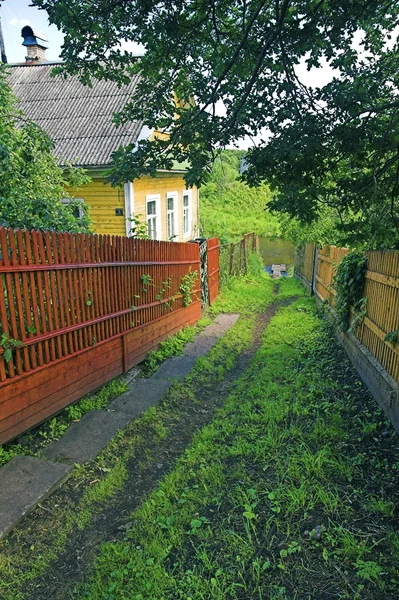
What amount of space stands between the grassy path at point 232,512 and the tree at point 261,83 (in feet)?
7.42

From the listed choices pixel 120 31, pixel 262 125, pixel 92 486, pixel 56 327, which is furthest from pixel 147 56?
pixel 92 486

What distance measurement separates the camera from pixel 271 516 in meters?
2.69

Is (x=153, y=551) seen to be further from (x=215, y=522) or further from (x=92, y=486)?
(x=92, y=486)

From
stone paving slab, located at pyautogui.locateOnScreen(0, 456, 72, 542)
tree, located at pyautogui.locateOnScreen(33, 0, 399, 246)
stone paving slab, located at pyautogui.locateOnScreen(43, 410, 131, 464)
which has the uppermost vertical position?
tree, located at pyautogui.locateOnScreen(33, 0, 399, 246)

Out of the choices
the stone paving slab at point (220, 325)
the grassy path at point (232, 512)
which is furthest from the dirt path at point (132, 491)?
the stone paving slab at point (220, 325)

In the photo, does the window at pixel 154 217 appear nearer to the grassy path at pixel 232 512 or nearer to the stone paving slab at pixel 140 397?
the stone paving slab at pixel 140 397

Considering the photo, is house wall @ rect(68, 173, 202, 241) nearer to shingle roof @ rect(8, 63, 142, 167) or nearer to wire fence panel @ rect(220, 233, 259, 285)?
shingle roof @ rect(8, 63, 142, 167)

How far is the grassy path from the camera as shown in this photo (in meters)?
2.28

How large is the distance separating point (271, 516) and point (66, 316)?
9.26 ft

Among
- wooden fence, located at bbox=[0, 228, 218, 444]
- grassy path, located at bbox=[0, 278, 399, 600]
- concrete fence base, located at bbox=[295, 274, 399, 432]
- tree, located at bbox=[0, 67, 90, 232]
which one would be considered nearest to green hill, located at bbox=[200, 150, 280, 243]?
tree, located at bbox=[0, 67, 90, 232]

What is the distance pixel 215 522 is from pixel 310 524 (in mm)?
637

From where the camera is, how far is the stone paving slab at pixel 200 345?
693 cm

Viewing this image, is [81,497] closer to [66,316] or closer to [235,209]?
[66,316]

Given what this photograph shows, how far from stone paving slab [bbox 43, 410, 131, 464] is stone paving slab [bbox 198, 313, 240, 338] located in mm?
3852
